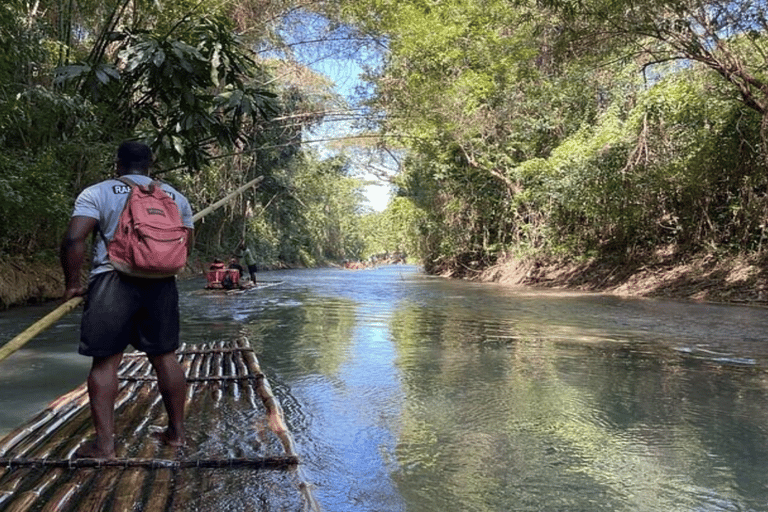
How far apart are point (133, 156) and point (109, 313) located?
2.59ft

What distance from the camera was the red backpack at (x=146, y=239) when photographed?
9.00 ft

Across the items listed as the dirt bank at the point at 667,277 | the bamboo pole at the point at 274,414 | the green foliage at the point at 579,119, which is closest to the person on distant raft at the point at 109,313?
the bamboo pole at the point at 274,414

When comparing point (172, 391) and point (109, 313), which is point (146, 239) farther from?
point (172, 391)

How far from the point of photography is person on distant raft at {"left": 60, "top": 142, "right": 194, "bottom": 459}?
2773 millimetres

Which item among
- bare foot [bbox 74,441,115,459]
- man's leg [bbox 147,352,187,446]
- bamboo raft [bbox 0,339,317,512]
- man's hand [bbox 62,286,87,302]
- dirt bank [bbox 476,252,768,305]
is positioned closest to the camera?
bamboo raft [bbox 0,339,317,512]

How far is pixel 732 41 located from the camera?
10.9m

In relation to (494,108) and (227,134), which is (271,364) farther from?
(494,108)

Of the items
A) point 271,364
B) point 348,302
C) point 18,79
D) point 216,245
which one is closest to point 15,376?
point 271,364

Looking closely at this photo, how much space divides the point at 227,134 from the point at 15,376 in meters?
3.50

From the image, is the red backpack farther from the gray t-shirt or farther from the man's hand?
the man's hand

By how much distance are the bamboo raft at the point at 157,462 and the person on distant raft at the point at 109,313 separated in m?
0.15

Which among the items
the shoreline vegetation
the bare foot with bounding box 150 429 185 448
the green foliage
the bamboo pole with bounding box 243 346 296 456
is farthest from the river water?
the green foliage

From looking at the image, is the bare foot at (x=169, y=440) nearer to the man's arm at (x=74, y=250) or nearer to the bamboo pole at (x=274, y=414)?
the bamboo pole at (x=274, y=414)

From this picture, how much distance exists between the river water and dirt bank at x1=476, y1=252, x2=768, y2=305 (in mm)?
3413
